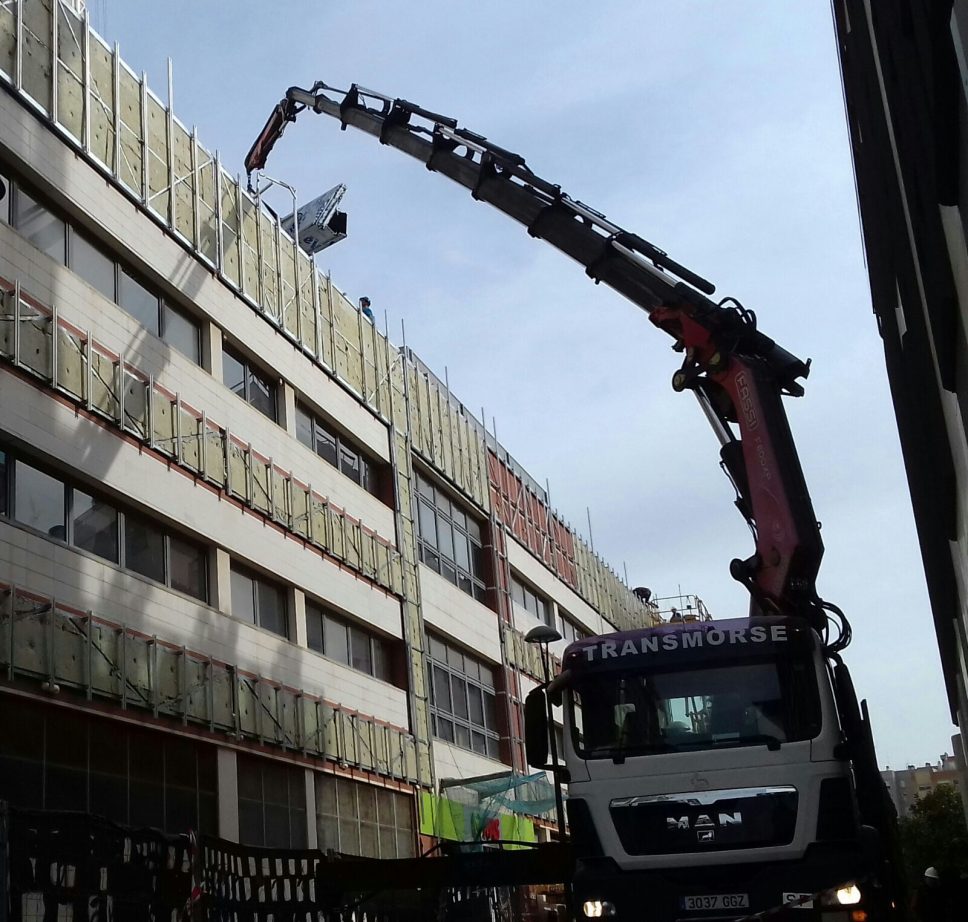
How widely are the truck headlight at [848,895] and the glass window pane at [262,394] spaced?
17229 millimetres

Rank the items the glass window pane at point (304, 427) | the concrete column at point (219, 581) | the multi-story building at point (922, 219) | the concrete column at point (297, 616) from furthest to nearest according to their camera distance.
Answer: the glass window pane at point (304, 427)
the concrete column at point (297, 616)
the concrete column at point (219, 581)
the multi-story building at point (922, 219)

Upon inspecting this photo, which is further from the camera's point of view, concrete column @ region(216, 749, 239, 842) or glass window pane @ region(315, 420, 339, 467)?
glass window pane @ region(315, 420, 339, 467)

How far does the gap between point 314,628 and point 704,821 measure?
16.3 meters

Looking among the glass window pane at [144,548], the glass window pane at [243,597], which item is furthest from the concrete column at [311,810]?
the glass window pane at [144,548]

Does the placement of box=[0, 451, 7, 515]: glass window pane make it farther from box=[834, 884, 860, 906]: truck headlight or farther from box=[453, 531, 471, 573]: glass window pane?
box=[453, 531, 471, 573]: glass window pane

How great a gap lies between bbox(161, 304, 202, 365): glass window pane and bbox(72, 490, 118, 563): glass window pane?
12.1 ft

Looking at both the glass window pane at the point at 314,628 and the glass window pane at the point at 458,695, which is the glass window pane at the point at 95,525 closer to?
the glass window pane at the point at 314,628

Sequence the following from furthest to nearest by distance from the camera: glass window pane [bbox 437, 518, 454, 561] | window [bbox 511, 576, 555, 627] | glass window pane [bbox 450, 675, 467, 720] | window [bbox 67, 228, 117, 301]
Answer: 1. window [bbox 511, 576, 555, 627]
2. glass window pane [bbox 437, 518, 454, 561]
3. glass window pane [bbox 450, 675, 467, 720]
4. window [bbox 67, 228, 117, 301]

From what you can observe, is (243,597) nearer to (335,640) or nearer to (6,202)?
(335,640)

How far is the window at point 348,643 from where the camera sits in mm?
26516

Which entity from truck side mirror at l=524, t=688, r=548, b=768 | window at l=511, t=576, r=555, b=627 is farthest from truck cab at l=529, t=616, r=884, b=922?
window at l=511, t=576, r=555, b=627

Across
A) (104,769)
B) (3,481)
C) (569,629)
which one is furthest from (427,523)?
(3,481)

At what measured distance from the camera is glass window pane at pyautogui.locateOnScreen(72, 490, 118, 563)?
19.2 meters

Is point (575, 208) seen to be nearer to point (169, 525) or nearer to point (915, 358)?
point (915, 358)
